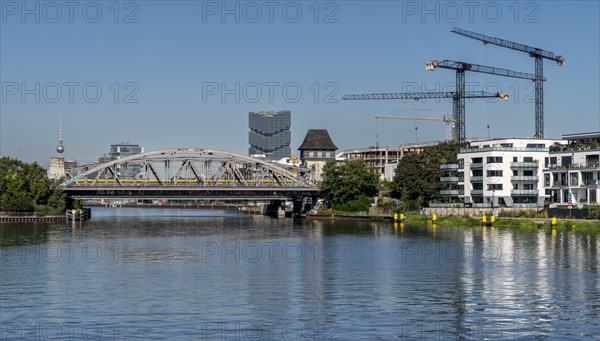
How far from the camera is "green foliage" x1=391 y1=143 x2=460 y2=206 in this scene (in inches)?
6048

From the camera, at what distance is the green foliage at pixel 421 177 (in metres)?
154

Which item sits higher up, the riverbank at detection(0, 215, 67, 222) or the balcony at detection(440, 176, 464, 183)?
the balcony at detection(440, 176, 464, 183)

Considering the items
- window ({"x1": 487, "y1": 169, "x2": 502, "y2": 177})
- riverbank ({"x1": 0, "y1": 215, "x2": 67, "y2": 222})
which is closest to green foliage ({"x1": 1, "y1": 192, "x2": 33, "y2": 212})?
riverbank ({"x1": 0, "y1": 215, "x2": 67, "y2": 222})

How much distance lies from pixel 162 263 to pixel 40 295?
1918 centimetres

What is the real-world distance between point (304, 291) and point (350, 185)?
11902cm

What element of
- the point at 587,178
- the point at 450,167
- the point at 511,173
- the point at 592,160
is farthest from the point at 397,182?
the point at 587,178

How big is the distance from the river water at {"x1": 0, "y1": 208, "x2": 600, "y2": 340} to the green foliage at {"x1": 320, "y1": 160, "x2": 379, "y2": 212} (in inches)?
3126

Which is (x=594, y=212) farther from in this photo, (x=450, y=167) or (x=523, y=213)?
(x=450, y=167)

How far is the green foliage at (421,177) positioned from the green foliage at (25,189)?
212ft

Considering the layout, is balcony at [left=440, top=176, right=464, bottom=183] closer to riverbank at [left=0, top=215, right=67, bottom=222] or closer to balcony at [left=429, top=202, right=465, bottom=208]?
balcony at [left=429, top=202, right=465, bottom=208]

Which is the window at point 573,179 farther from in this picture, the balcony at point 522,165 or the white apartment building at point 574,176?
the balcony at point 522,165

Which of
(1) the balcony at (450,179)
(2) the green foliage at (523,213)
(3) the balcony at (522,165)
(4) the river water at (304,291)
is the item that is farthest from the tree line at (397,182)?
(4) the river water at (304,291)

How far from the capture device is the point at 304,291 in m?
54.7

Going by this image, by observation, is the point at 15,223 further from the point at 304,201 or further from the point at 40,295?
the point at 40,295
